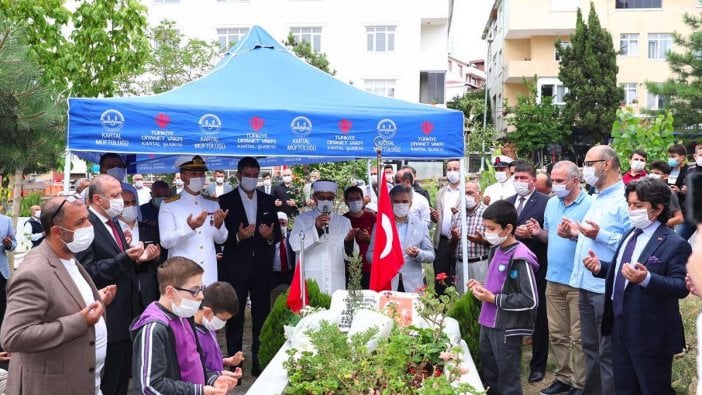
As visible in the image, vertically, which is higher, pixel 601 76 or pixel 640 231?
pixel 601 76

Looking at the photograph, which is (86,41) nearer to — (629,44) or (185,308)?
(185,308)

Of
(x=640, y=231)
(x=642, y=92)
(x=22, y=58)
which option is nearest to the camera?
(x=640, y=231)

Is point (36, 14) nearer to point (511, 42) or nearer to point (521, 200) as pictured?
point (521, 200)

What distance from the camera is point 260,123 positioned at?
6.55 metres

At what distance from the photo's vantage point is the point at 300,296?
646cm

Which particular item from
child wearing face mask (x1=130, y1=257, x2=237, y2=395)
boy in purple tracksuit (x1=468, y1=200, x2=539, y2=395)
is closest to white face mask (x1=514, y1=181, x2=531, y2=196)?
boy in purple tracksuit (x1=468, y1=200, x2=539, y2=395)

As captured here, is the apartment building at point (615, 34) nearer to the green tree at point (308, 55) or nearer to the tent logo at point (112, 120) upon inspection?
the green tree at point (308, 55)

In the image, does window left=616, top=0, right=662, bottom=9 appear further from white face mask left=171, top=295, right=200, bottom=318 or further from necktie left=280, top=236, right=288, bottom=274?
white face mask left=171, top=295, right=200, bottom=318

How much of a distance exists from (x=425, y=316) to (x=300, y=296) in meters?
1.39

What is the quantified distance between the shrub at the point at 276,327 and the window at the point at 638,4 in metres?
35.8

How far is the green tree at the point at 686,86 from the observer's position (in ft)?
61.4

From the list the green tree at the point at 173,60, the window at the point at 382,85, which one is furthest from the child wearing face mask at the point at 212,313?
the window at the point at 382,85

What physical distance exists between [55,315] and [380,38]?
107 ft

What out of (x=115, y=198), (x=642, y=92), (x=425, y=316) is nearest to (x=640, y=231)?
(x=425, y=316)
